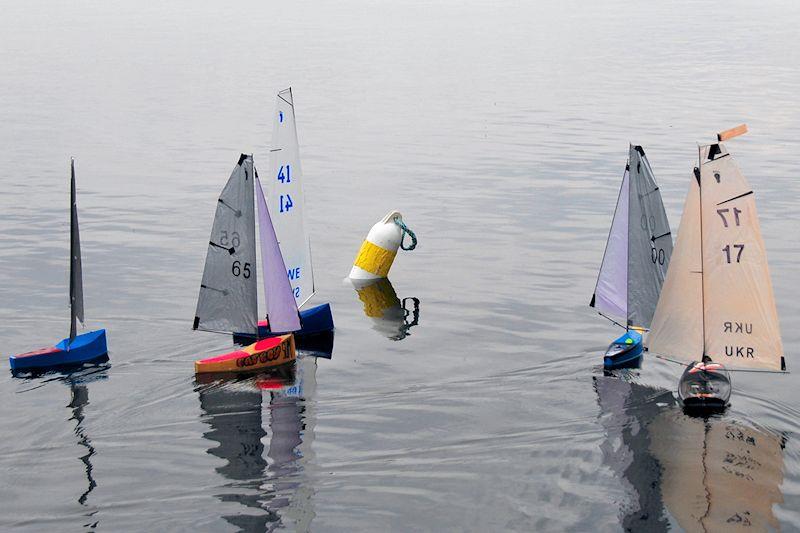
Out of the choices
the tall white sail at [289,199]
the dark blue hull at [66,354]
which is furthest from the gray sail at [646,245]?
the dark blue hull at [66,354]

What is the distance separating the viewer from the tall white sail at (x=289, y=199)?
33.8 metres

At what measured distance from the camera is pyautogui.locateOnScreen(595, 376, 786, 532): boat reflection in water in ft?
74.4

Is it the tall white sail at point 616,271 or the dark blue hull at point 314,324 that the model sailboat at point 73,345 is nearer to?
the dark blue hull at point 314,324

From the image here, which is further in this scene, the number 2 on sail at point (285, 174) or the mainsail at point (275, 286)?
the number 2 on sail at point (285, 174)

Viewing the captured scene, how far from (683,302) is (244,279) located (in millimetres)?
12729

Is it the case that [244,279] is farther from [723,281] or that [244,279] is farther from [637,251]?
[723,281]

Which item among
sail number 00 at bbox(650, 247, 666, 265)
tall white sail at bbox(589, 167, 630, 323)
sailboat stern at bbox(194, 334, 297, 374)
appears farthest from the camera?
tall white sail at bbox(589, 167, 630, 323)

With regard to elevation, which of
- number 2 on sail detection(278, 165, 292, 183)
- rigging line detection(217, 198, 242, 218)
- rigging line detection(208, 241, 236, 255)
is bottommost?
rigging line detection(208, 241, 236, 255)

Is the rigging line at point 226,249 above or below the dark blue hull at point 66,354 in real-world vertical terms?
above

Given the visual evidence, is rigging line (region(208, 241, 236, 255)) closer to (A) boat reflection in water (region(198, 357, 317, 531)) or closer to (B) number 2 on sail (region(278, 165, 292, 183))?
(B) number 2 on sail (region(278, 165, 292, 183))

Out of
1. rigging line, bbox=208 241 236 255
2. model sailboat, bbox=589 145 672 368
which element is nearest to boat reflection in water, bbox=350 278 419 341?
rigging line, bbox=208 241 236 255

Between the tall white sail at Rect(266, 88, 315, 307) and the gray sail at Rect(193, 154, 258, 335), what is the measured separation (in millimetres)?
2607

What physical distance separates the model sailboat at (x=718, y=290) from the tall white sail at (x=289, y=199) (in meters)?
12.4

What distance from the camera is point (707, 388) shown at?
27688 mm
